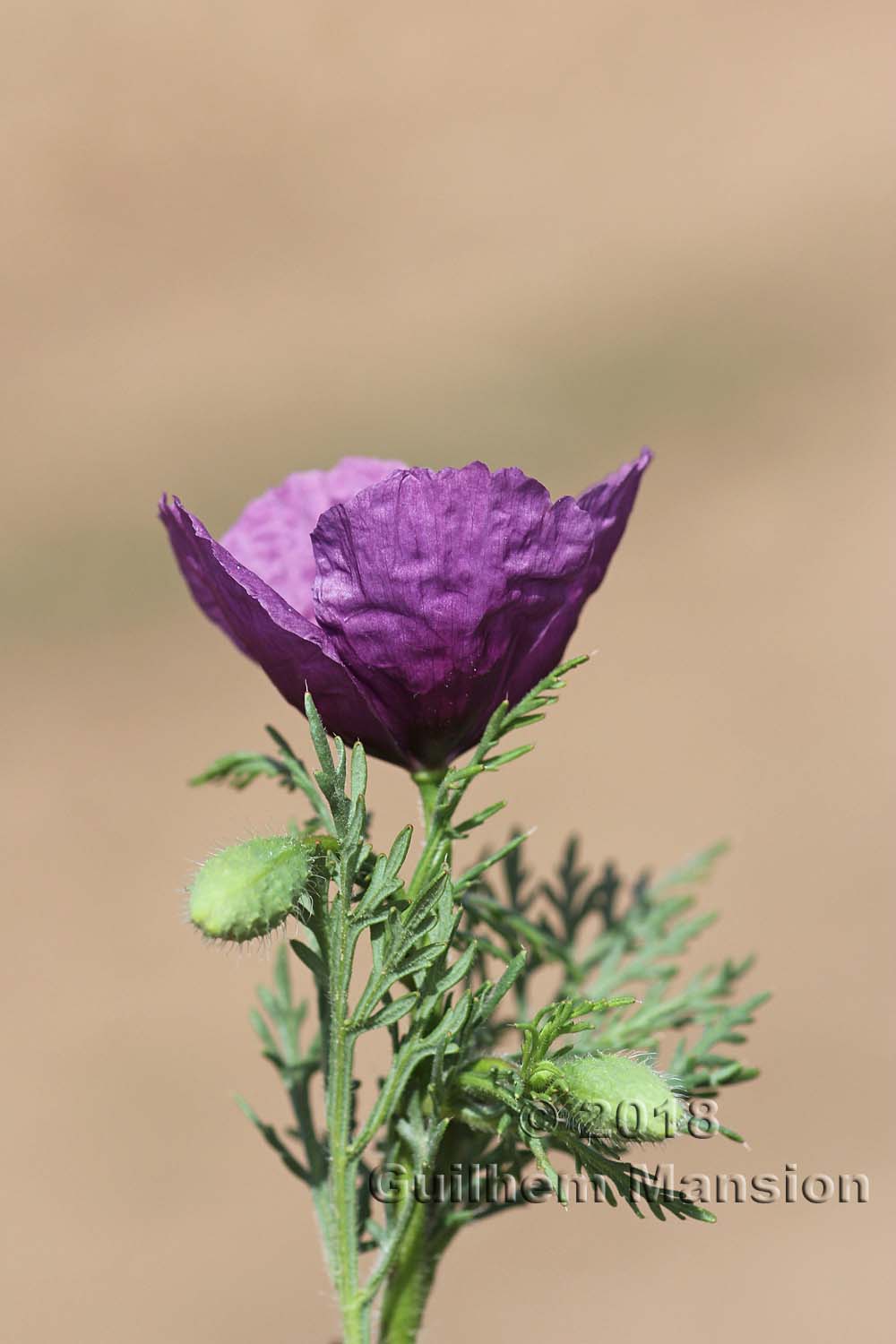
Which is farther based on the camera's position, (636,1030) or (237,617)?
(636,1030)

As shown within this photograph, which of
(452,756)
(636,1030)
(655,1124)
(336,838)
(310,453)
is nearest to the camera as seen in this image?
(655,1124)

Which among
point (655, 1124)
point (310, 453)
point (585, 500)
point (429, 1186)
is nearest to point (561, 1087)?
point (655, 1124)

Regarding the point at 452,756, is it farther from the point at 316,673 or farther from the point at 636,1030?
the point at 636,1030

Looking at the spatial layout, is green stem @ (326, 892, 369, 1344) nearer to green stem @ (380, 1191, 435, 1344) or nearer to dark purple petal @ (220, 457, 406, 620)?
green stem @ (380, 1191, 435, 1344)

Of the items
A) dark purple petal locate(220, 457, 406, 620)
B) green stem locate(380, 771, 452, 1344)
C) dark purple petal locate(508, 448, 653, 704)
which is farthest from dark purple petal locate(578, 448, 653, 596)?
dark purple petal locate(220, 457, 406, 620)

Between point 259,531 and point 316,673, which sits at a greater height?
point 259,531

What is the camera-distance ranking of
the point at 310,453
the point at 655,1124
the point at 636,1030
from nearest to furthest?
the point at 655,1124
the point at 636,1030
the point at 310,453

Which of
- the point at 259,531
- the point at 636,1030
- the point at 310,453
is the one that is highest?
the point at 310,453

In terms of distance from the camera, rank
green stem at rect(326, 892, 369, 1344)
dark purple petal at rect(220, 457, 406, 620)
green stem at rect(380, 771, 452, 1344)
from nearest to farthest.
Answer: green stem at rect(326, 892, 369, 1344) < green stem at rect(380, 771, 452, 1344) < dark purple petal at rect(220, 457, 406, 620)
